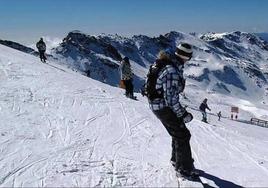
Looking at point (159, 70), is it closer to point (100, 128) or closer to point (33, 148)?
point (33, 148)

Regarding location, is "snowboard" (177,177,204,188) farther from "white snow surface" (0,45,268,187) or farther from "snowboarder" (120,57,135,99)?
"snowboarder" (120,57,135,99)

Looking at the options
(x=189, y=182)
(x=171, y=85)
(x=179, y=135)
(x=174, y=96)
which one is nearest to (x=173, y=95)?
(x=174, y=96)

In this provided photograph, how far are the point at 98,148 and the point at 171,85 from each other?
307 centimetres

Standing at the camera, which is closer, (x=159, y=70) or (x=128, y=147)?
(x=159, y=70)

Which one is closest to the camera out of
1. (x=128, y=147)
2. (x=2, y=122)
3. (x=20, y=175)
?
(x=20, y=175)

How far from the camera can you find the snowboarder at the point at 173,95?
22.2 ft

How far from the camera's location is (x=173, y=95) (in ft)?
22.3

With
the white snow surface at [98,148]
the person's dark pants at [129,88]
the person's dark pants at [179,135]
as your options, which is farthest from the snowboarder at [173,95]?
the person's dark pants at [129,88]

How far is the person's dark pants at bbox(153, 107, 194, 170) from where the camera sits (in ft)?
23.0

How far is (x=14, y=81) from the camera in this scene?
1820 cm

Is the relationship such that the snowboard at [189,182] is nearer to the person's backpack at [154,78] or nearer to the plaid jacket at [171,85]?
the plaid jacket at [171,85]

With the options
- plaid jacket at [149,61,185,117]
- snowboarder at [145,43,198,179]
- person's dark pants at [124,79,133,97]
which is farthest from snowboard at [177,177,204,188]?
person's dark pants at [124,79,133,97]

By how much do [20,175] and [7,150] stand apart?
1562 millimetres

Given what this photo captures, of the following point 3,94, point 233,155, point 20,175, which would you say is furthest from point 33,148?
point 3,94
